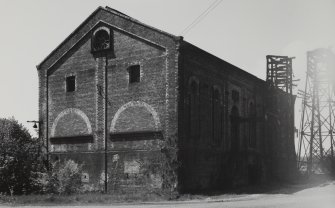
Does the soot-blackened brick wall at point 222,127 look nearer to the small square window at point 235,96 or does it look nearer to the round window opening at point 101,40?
the small square window at point 235,96

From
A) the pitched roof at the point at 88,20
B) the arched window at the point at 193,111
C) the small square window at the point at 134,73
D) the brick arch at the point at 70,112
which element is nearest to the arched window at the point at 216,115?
the arched window at the point at 193,111

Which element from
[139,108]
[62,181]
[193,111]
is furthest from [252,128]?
[62,181]

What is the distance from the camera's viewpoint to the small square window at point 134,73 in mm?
26016

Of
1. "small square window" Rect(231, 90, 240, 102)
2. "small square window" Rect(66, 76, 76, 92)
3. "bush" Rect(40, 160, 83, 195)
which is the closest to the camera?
"bush" Rect(40, 160, 83, 195)

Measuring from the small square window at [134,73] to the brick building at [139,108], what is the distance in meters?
0.06

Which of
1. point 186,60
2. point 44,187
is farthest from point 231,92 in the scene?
point 44,187

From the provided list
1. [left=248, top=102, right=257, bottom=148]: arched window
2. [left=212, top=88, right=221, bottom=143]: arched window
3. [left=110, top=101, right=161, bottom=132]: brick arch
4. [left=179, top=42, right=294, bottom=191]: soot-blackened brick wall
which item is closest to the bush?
[left=110, top=101, right=161, bottom=132]: brick arch

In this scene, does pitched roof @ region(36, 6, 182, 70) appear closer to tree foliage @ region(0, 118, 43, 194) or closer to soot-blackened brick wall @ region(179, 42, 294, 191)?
soot-blackened brick wall @ region(179, 42, 294, 191)

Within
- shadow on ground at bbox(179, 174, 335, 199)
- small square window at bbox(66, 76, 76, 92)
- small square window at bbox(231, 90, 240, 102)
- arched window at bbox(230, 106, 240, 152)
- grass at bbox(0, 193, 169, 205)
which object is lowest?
shadow on ground at bbox(179, 174, 335, 199)

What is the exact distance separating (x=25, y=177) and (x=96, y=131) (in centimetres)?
479

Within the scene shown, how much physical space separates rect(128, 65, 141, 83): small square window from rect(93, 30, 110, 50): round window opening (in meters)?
2.27

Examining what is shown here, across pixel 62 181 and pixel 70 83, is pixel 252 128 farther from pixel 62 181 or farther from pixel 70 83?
pixel 62 181

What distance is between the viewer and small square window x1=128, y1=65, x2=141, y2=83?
2602cm

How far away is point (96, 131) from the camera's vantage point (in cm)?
2700
